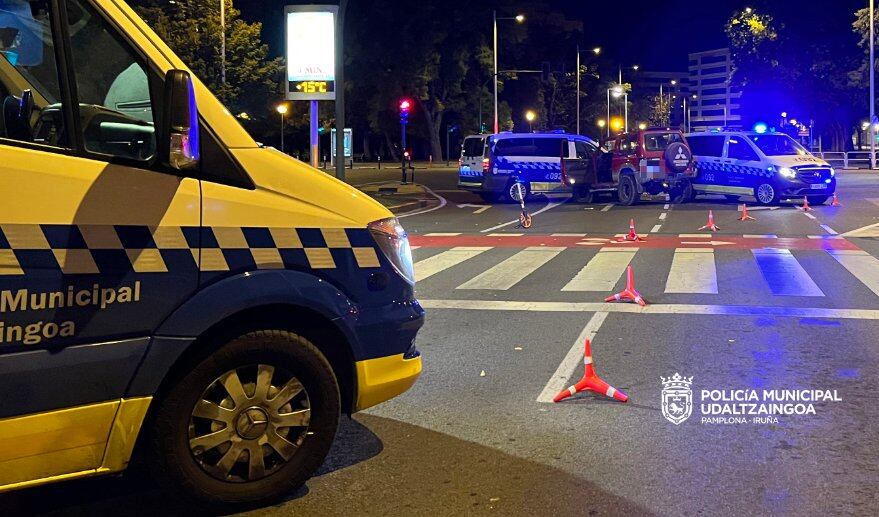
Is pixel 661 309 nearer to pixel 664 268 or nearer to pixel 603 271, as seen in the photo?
pixel 603 271

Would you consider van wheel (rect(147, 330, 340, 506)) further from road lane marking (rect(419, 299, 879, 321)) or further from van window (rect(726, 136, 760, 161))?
van window (rect(726, 136, 760, 161))

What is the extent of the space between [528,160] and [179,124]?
74.9 ft

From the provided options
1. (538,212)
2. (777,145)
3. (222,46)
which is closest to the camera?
(538,212)

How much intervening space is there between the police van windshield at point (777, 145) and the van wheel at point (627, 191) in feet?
10.8

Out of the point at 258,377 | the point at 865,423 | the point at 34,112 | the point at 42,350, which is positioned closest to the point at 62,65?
the point at 34,112

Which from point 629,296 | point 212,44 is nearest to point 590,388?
point 629,296

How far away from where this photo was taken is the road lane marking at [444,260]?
1207cm

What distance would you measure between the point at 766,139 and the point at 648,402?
20.2m

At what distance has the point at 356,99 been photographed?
65688 millimetres

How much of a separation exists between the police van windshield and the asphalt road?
11408 millimetres

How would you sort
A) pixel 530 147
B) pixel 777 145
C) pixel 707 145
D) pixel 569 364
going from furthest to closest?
pixel 530 147 → pixel 707 145 → pixel 777 145 → pixel 569 364

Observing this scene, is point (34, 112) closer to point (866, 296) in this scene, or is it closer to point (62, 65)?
A: point (62, 65)

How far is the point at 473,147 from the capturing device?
28688 millimetres

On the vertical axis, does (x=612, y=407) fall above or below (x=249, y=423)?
below
